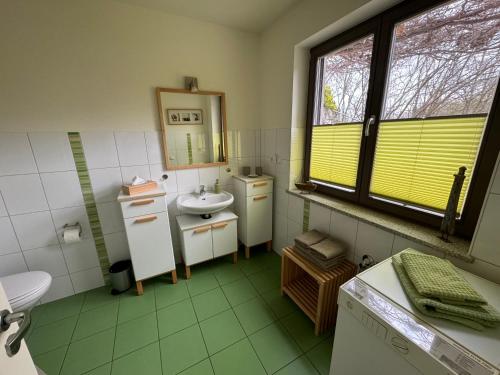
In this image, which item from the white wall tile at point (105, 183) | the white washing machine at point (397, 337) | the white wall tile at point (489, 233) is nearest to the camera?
the white washing machine at point (397, 337)

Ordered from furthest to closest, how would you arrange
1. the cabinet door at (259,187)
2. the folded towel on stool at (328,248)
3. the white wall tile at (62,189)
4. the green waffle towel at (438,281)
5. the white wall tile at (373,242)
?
1. the cabinet door at (259,187)
2. the white wall tile at (62,189)
3. the folded towel on stool at (328,248)
4. the white wall tile at (373,242)
5. the green waffle towel at (438,281)

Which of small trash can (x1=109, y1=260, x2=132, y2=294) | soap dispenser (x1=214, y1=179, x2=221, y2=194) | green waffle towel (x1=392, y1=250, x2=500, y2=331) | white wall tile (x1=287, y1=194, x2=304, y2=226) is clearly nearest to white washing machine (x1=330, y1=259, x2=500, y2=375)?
green waffle towel (x1=392, y1=250, x2=500, y2=331)

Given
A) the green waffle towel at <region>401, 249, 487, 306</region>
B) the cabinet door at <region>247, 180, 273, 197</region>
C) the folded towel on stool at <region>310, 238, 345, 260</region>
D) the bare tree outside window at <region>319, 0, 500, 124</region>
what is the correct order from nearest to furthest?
the green waffle towel at <region>401, 249, 487, 306</region> → the bare tree outside window at <region>319, 0, 500, 124</region> → the folded towel on stool at <region>310, 238, 345, 260</region> → the cabinet door at <region>247, 180, 273, 197</region>

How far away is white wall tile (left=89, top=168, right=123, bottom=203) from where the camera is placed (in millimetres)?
1731

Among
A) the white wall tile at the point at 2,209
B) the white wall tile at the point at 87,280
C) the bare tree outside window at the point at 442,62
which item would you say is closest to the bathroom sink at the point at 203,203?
the white wall tile at the point at 87,280

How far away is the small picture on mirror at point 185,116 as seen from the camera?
1.90 metres

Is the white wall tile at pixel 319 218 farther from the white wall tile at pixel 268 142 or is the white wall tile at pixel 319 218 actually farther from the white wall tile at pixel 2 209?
the white wall tile at pixel 2 209

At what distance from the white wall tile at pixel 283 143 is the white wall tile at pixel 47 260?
2.11 m

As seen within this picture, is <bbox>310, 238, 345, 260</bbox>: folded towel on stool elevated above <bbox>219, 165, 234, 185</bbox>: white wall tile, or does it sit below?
below

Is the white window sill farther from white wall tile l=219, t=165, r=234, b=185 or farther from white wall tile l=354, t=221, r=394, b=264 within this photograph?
white wall tile l=219, t=165, r=234, b=185

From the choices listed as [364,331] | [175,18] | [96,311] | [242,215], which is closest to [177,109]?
Answer: [175,18]

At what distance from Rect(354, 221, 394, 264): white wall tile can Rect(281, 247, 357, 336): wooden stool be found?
0.14 meters

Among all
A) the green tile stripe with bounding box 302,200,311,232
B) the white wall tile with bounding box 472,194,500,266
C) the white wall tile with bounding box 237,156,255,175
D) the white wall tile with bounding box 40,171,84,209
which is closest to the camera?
the white wall tile with bounding box 472,194,500,266

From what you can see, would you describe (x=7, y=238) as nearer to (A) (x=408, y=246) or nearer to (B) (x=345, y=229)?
(B) (x=345, y=229)
